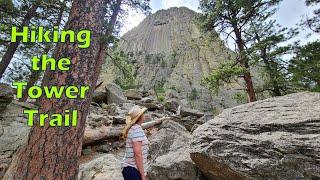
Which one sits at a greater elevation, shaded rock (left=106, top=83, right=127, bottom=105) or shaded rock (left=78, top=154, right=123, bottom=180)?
shaded rock (left=106, top=83, right=127, bottom=105)

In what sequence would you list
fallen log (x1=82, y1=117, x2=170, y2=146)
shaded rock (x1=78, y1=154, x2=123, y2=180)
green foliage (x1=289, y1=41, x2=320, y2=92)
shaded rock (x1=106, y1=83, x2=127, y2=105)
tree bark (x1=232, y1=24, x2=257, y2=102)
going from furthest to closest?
1. shaded rock (x1=106, y1=83, x2=127, y2=105)
2. tree bark (x1=232, y1=24, x2=257, y2=102)
3. green foliage (x1=289, y1=41, x2=320, y2=92)
4. fallen log (x1=82, y1=117, x2=170, y2=146)
5. shaded rock (x1=78, y1=154, x2=123, y2=180)

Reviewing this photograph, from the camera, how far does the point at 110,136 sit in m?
9.49

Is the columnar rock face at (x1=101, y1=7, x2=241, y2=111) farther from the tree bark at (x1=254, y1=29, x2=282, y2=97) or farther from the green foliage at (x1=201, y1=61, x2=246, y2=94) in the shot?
the tree bark at (x1=254, y1=29, x2=282, y2=97)

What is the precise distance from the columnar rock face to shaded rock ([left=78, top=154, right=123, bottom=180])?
55.2m

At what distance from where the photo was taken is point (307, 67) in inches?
473

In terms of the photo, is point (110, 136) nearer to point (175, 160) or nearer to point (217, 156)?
point (175, 160)

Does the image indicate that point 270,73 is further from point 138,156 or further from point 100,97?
point 138,156

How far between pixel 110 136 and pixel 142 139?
5691 millimetres

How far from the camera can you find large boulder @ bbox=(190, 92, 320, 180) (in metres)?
4.43

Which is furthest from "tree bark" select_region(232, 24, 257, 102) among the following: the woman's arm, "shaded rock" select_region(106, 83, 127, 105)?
the woman's arm

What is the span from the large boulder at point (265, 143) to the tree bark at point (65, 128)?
7.84 feet

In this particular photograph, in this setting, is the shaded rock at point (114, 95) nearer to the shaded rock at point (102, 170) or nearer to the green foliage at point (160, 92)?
the green foliage at point (160, 92)

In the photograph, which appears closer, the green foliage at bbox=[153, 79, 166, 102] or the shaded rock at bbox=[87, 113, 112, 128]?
the shaded rock at bbox=[87, 113, 112, 128]

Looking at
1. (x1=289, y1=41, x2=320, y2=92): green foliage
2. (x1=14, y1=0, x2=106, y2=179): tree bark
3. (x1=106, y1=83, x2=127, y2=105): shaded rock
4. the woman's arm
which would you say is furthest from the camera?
(x1=106, y1=83, x2=127, y2=105): shaded rock
